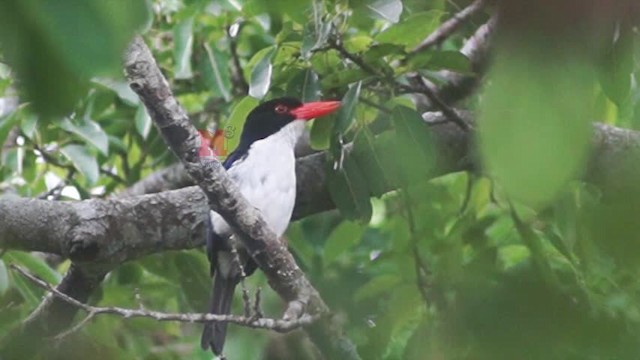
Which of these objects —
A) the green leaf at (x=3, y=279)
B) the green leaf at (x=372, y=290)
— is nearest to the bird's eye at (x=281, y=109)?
the green leaf at (x=3, y=279)

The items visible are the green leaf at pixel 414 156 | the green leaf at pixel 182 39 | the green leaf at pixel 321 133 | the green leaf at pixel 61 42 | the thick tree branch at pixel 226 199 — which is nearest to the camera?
the green leaf at pixel 61 42

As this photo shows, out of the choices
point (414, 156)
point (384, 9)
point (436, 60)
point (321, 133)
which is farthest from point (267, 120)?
point (414, 156)

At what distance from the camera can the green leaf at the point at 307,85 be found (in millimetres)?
2779

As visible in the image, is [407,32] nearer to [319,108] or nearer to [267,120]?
[319,108]

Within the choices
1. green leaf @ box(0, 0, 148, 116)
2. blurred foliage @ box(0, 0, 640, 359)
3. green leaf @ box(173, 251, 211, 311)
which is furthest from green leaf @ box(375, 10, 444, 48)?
green leaf @ box(173, 251, 211, 311)

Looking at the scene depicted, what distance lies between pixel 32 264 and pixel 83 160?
779 millimetres

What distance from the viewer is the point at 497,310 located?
65 cm

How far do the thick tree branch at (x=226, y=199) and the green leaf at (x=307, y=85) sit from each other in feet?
1.23

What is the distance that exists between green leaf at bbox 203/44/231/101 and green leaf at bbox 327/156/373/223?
1.06 metres

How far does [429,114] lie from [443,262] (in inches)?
98.0

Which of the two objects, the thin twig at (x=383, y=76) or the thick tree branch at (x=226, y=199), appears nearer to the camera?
the thick tree branch at (x=226, y=199)

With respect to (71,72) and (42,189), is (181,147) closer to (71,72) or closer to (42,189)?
(71,72)

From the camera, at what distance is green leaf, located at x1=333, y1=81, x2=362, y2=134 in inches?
102

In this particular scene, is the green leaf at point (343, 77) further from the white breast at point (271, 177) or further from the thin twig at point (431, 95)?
the white breast at point (271, 177)
